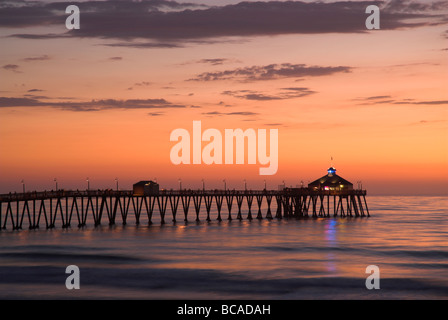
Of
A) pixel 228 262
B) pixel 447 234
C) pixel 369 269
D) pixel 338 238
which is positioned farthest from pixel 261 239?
pixel 447 234

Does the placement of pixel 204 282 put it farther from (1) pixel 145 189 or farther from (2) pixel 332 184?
(2) pixel 332 184

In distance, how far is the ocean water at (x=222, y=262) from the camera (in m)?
44.3

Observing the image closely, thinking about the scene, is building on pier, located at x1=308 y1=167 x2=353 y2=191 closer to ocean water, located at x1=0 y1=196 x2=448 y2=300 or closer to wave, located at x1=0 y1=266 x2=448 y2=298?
ocean water, located at x1=0 y1=196 x2=448 y2=300

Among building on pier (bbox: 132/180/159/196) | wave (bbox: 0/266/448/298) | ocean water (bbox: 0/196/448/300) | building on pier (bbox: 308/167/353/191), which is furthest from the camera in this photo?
building on pier (bbox: 308/167/353/191)

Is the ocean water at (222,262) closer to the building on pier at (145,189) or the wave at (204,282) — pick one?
the wave at (204,282)

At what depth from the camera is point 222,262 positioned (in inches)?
2250

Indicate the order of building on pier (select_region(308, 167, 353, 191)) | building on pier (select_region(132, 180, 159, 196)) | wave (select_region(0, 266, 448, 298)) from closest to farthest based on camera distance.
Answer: wave (select_region(0, 266, 448, 298)) → building on pier (select_region(132, 180, 159, 196)) → building on pier (select_region(308, 167, 353, 191))

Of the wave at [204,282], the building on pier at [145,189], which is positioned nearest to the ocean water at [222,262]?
the wave at [204,282]

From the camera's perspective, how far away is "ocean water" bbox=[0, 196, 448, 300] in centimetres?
4428

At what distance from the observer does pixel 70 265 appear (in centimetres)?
5484

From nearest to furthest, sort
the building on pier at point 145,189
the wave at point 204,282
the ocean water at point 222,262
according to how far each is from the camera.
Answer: the ocean water at point 222,262
the wave at point 204,282
the building on pier at point 145,189

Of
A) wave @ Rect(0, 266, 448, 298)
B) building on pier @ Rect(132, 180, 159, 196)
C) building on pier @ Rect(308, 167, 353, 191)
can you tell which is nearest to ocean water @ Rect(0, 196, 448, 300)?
wave @ Rect(0, 266, 448, 298)

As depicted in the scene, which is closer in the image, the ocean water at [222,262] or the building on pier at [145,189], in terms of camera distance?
the ocean water at [222,262]

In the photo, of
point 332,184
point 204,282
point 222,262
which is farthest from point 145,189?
point 204,282
